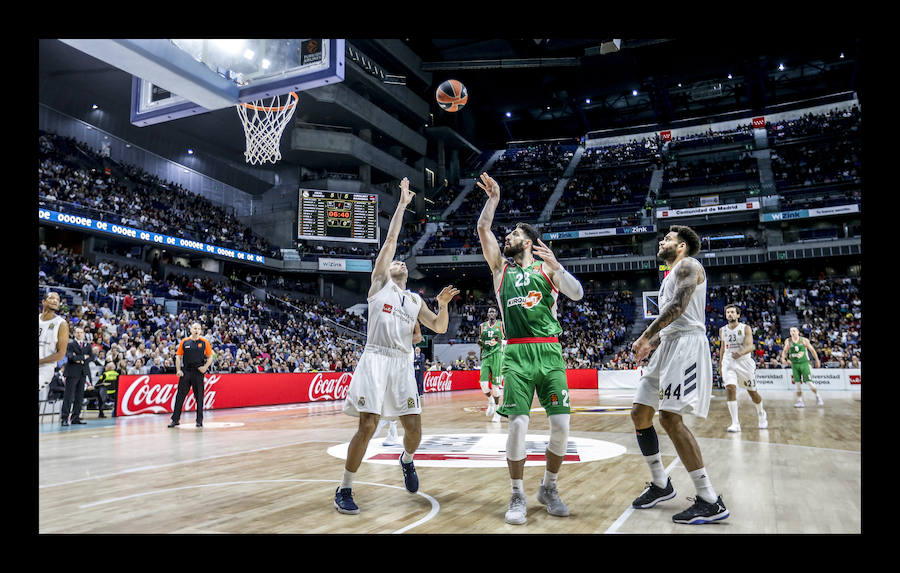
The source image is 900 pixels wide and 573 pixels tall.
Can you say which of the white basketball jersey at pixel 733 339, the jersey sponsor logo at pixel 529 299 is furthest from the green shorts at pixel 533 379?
the white basketball jersey at pixel 733 339

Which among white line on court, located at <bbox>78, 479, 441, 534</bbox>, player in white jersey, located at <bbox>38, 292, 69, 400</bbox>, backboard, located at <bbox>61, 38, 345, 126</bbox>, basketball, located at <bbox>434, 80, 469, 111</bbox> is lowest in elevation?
white line on court, located at <bbox>78, 479, 441, 534</bbox>

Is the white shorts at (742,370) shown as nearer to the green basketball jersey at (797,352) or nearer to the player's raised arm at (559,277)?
the green basketball jersey at (797,352)

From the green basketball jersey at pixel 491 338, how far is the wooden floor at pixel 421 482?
1859 mm

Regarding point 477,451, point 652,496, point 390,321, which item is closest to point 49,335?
point 390,321

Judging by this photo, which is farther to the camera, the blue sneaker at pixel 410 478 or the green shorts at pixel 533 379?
the blue sneaker at pixel 410 478

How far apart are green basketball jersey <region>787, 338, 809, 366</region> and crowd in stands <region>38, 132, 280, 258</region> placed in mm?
25071

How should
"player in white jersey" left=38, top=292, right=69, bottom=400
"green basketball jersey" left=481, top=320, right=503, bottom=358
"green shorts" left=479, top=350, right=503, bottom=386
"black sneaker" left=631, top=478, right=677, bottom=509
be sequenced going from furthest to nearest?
"green shorts" left=479, top=350, right=503, bottom=386, "green basketball jersey" left=481, top=320, right=503, bottom=358, "player in white jersey" left=38, top=292, right=69, bottom=400, "black sneaker" left=631, top=478, right=677, bottom=509

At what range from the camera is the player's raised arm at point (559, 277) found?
423cm

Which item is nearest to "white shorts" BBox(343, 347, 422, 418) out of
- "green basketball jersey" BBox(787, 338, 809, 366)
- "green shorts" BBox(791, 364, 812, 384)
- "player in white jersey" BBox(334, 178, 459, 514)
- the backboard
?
"player in white jersey" BBox(334, 178, 459, 514)

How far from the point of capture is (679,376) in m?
4.14

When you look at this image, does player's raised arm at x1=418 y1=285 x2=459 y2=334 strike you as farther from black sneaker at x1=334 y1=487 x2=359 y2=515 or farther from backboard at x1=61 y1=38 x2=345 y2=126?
backboard at x1=61 y1=38 x2=345 y2=126

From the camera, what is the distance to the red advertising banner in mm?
13047

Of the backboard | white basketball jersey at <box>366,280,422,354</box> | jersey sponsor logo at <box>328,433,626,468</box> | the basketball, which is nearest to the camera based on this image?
white basketball jersey at <box>366,280,422,354</box>

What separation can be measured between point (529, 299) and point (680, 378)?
1237 millimetres
